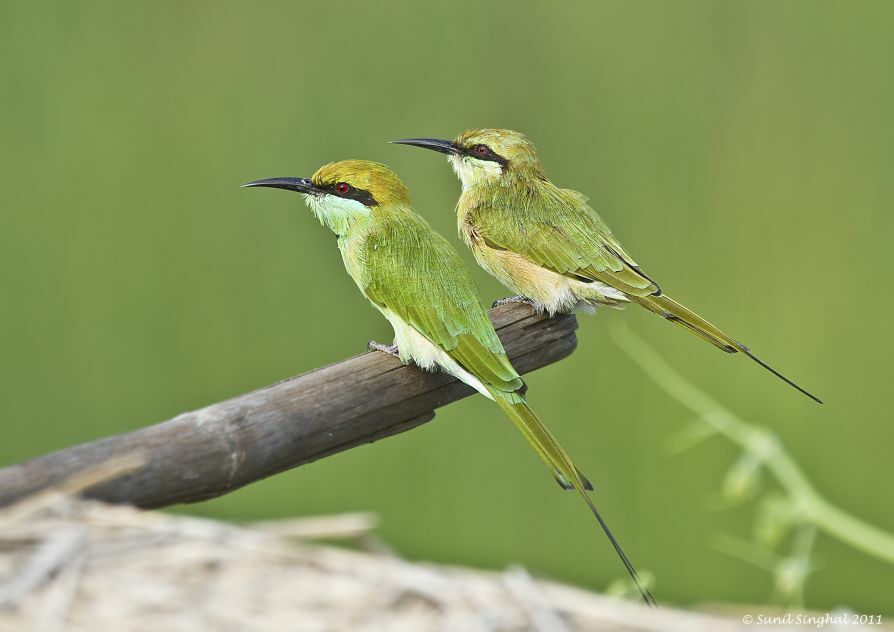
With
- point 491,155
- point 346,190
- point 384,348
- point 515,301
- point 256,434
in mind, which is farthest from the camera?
point 491,155

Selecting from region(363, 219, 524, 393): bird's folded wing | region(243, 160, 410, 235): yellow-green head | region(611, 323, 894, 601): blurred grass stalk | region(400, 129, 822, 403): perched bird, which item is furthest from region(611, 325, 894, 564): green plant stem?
region(243, 160, 410, 235): yellow-green head

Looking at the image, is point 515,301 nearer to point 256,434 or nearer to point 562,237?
point 562,237

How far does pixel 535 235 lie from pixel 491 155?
0.49ft

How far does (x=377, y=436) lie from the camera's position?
50.2 inches

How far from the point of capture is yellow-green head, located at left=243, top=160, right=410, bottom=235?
1.47 m

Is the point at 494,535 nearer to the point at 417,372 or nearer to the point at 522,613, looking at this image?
the point at 417,372

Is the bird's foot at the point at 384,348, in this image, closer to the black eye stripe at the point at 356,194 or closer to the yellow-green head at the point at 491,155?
the black eye stripe at the point at 356,194

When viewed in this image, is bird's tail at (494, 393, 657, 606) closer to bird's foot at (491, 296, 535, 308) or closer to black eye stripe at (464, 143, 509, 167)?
bird's foot at (491, 296, 535, 308)

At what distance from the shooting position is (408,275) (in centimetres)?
144

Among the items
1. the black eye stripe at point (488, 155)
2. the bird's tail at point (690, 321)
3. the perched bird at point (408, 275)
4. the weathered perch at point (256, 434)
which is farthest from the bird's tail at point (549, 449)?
the black eye stripe at point (488, 155)

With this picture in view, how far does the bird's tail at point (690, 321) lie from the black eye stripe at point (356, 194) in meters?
0.34

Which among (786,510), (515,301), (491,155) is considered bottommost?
(786,510)

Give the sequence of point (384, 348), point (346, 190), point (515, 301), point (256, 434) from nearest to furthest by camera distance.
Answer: point (256, 434) → point (384, 348) → point (346, 190) → point (515, 301)

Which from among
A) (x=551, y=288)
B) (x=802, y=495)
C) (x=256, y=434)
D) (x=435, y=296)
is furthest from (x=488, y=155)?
(x=256, y=434)
